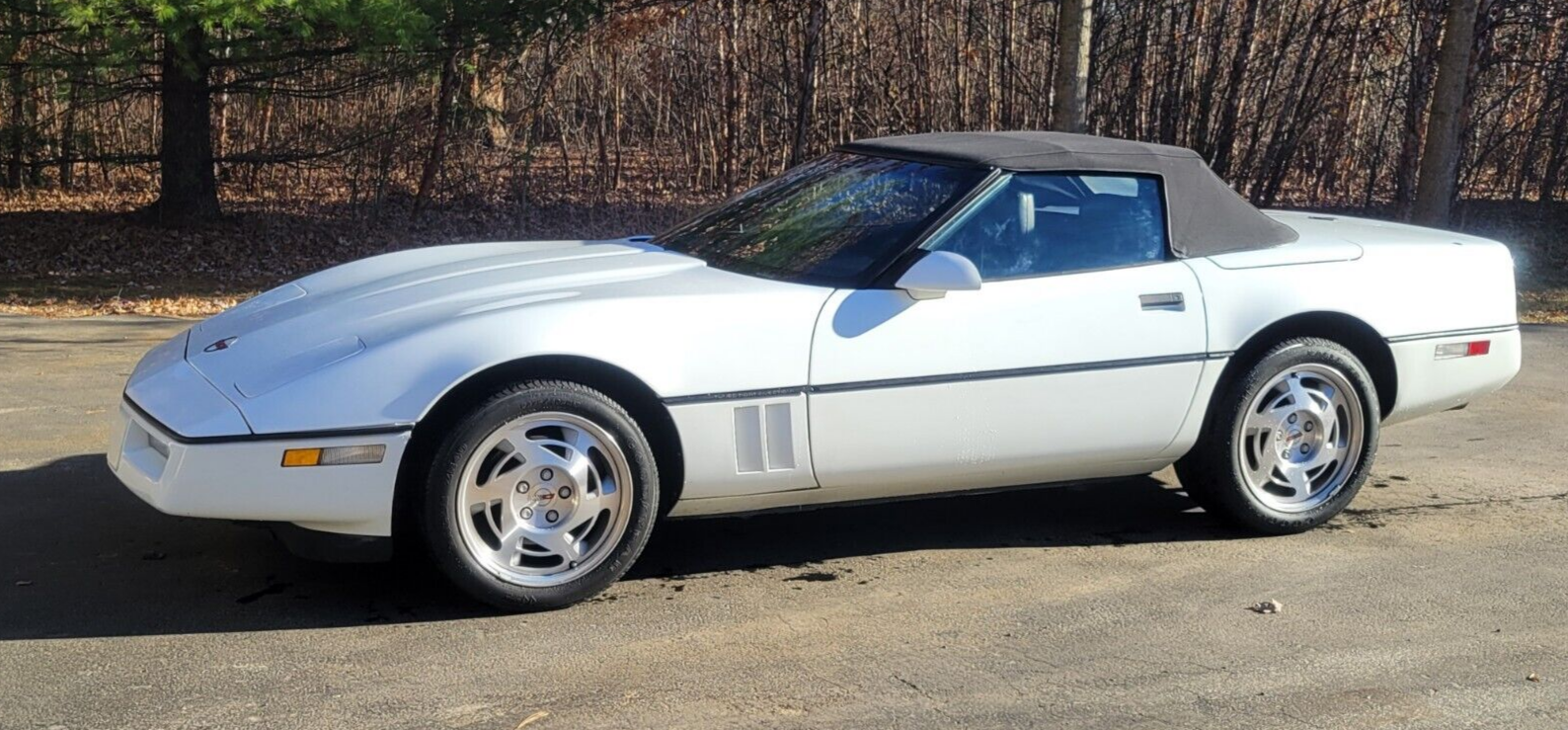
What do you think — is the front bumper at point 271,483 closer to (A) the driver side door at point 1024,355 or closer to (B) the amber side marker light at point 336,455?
(B) the amber side marker light at point 336,455

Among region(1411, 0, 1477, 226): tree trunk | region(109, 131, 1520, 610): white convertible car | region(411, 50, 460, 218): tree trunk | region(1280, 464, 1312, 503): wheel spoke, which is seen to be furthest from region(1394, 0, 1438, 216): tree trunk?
region(1280, 464, 1312, 503): wheel spoke

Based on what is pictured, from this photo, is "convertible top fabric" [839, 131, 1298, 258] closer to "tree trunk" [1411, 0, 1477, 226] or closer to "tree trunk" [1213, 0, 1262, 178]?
"tree trunk" [1411, 0, 1477, 226]

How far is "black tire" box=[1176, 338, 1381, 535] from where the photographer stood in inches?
205

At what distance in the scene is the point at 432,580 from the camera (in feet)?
15.5

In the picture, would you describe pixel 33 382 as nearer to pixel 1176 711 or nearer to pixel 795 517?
pixel 795 517

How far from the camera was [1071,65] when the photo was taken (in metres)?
11.8

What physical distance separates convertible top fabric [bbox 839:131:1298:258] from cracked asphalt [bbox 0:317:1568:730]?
1.07m

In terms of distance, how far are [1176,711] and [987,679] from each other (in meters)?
0.50

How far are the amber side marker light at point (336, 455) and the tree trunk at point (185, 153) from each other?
35.1 ft

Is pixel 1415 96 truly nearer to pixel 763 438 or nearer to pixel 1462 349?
pixel 1462 349

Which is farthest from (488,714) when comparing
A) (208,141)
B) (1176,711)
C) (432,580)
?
(208,141)

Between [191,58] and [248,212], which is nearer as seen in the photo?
[191,58]

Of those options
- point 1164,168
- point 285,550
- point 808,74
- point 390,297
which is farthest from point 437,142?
point 1164,168

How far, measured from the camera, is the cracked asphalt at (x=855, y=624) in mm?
3779
